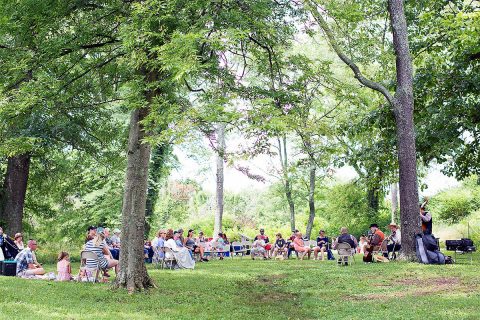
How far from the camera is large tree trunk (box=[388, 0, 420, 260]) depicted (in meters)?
15.3

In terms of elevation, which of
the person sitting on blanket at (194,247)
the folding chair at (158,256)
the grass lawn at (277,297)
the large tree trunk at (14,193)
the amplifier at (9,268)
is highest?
the large tree trunk at (14,193)

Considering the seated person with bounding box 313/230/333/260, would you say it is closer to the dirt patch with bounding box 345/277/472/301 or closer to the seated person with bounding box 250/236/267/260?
the seated person with bounding box 250/236/267/260

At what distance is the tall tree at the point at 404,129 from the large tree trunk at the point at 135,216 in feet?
19.1

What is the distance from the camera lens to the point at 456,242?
19.6m

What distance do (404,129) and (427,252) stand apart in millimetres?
3441

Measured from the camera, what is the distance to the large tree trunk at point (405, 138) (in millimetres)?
15312

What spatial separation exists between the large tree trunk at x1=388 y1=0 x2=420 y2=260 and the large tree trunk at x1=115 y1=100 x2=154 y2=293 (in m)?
7.27

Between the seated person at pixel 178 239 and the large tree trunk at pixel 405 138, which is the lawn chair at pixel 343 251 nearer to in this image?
the large tree trunk at pixel 405 138

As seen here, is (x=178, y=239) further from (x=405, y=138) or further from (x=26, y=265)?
(x=405, y=138)

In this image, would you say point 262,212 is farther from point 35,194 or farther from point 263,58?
point 263,58

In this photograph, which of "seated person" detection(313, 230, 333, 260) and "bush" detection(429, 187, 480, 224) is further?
"bush" detection(429, 187, 480, 224)

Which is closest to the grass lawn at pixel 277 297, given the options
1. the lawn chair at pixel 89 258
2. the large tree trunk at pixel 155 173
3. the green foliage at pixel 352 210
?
the lawn chair at pixel 89 258

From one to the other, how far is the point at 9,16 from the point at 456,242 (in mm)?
15640

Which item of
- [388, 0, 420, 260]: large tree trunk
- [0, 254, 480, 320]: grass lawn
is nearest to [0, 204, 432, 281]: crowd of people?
[388, 0, 420, 260]: large tree trunk
